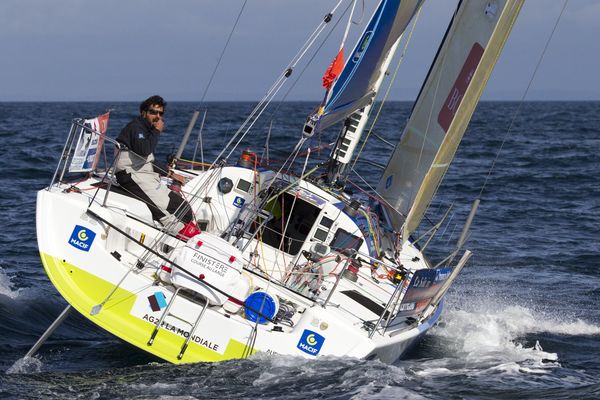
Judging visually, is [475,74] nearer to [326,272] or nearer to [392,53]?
[392,53]

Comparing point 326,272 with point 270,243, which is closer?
point 326,272

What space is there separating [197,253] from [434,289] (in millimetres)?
2245

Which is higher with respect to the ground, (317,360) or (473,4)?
(473,4)

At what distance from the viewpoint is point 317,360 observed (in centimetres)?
706

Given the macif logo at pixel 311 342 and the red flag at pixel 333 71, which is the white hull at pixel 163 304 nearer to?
the macif logo at pixel 311 342

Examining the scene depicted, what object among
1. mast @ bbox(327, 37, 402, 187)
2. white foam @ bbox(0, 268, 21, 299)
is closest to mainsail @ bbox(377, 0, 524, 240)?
mast @ bbox(327, 37, 402, 187)

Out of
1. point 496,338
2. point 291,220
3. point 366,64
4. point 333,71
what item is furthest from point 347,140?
point 496,338

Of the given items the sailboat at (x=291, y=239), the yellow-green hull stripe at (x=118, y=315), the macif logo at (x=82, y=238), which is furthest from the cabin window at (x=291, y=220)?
the yellow-green hull stripe at (x=118, y=315)

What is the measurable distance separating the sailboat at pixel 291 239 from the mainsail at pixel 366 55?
0.02 metres

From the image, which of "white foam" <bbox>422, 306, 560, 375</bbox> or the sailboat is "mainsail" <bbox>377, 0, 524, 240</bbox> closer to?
the sailboat

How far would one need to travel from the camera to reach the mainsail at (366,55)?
862cm

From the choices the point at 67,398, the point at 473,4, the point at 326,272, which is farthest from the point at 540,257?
the point at 67,398

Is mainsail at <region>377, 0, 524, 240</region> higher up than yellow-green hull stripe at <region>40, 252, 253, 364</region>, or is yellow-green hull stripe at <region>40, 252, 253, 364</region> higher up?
mainsail at <region>377, 0, 524, 240</region>

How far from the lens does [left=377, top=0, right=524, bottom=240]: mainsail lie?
A: 30.6 feet
